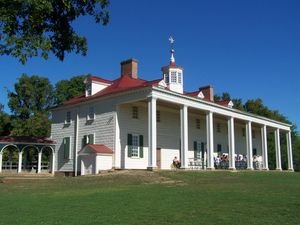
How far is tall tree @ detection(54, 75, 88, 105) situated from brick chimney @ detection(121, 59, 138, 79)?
2253 centimetres

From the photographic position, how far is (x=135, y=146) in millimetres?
29203

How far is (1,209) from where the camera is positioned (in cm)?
1088

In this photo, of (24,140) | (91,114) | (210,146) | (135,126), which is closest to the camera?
(135,126)

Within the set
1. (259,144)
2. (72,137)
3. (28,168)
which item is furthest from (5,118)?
(259,144)

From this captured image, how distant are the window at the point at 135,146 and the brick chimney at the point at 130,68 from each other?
6.64 metres

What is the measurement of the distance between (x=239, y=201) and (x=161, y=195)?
3.08m

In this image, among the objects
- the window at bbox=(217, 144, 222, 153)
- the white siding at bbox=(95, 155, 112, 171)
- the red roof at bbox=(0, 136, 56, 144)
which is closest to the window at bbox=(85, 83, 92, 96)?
the red roof at bbox=(0, 136, 56, 144)

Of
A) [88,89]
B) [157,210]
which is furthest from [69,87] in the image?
[157,210]

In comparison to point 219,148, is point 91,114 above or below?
above

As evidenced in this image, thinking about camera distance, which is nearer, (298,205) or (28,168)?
(298,205)

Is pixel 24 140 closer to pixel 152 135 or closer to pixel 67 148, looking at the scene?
pixel 67 148

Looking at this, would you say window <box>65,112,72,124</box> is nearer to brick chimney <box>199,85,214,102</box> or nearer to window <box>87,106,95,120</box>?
window <box>87,106,95,120</box>

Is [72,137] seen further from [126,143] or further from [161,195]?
[161,195]

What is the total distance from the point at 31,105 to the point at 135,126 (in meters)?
28.5
